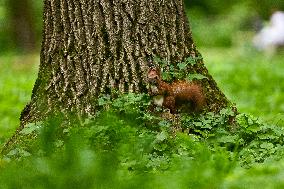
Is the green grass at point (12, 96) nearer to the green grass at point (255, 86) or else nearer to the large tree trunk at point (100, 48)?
the large tree trunk at point (100, 48)

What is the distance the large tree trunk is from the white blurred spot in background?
1349 cm

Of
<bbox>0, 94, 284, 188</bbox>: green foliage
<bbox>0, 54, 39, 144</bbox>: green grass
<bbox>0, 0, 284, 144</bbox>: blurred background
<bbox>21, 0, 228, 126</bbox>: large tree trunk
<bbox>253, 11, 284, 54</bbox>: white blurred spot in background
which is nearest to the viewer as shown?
<bbox>0, 94, 284, 188</bbox>: green foliage

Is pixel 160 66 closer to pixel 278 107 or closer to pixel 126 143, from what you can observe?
pixel 126 143

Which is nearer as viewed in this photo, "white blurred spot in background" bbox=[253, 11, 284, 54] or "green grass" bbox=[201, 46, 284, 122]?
"green grass" bbox=[201, 46, 284, 122]

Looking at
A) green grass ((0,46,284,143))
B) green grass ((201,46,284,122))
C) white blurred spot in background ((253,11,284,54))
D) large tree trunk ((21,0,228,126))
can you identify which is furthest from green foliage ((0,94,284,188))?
white blurred spot in background ((253,11,284,54))

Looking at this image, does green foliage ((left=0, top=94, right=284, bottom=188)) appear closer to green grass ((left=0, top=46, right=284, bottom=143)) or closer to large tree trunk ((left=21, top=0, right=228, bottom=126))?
large tree trunk ((left=21, top=0, right=228, bottom=126))

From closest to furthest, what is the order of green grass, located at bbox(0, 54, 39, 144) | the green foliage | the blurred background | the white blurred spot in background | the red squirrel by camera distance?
the green foliage
the red squirrel
green grass, located at bbox(0, 54, 39, 144)
the blurred background
the white blurred spot in background

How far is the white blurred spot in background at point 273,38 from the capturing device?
1992 cm

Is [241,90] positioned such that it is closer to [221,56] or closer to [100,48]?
[100,48]

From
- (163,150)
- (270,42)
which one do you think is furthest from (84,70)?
(270,42)

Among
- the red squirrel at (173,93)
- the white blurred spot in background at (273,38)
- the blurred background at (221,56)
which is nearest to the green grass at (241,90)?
the blurred background at (221,56)

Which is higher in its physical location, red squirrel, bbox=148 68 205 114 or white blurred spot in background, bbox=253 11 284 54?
white blurred spot in background, bbox=253 11 284 54

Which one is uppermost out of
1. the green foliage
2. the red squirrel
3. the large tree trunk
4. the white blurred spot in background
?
the white blurred spot in background

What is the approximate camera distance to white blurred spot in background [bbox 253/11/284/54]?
19923 mm
